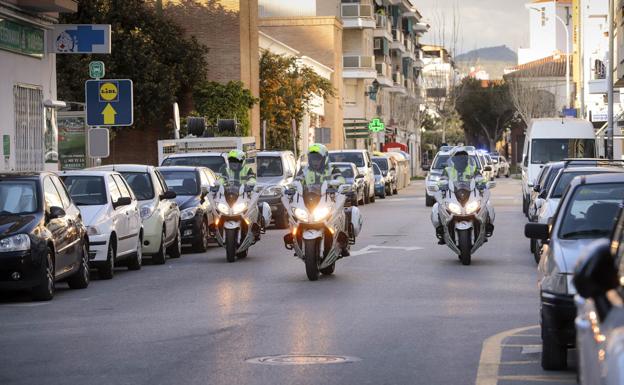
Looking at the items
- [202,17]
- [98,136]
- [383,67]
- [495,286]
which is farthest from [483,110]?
[495,286]

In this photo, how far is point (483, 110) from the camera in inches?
4906

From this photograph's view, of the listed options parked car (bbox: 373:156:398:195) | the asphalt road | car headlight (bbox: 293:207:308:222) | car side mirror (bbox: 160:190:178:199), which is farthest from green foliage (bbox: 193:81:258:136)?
car headlight (bbox: 293:207:308:222)

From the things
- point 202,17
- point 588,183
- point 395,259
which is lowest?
point 395,259

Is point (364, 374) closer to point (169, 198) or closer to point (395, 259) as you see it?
point (395, 259)

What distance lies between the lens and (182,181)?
26.1 metres

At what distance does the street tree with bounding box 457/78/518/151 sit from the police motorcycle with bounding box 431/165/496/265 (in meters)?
101

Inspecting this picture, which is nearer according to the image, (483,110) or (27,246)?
(27,246)

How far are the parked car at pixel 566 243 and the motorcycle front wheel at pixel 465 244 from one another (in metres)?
7.39

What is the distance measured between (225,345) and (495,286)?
19.9ft

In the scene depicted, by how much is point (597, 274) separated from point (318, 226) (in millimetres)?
13369

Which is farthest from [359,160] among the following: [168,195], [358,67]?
[358,67]

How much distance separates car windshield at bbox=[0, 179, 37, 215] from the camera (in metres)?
16.4

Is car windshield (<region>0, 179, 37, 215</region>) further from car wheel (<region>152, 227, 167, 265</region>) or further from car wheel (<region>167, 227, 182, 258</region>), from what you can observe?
car wheel (<region>167, 227, 182, 258</region>)

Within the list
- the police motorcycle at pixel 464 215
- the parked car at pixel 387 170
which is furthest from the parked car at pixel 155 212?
the parked car at pixel 387 170
